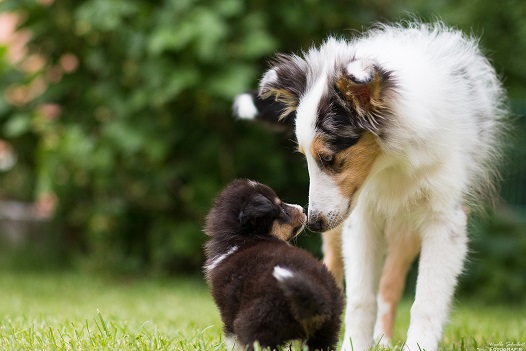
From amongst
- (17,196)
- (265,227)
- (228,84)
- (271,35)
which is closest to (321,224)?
(265,227)

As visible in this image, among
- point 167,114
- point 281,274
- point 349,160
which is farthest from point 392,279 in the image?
point 167,114

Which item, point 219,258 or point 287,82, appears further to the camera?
point 287,82

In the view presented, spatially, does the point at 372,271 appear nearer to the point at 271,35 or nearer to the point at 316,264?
the point at 316,264

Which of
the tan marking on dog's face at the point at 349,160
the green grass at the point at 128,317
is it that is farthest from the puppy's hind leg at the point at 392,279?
the tan marking on dog's face at the point at 349,160

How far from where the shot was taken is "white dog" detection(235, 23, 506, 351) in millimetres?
4430

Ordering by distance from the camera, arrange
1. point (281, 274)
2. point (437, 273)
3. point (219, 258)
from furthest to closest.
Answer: point (437, 273)
point (219, 258)
point (281, 274)

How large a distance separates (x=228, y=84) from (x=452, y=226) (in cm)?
414

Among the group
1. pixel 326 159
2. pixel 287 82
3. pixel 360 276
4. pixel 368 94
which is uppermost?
pixel 287 82

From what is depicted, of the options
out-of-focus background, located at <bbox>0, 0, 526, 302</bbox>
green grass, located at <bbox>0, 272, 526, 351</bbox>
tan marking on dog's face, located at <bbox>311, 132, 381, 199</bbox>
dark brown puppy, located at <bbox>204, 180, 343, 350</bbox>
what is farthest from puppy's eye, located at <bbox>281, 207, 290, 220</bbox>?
out-of-focus background, located at <bbox>0, 0, 526, 302</bbox>

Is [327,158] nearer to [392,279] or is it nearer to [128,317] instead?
[392,279]

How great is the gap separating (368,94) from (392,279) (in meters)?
1.93

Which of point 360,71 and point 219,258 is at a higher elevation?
point 360,71

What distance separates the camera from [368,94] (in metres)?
4.38

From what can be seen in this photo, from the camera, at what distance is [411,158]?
15.1ft
